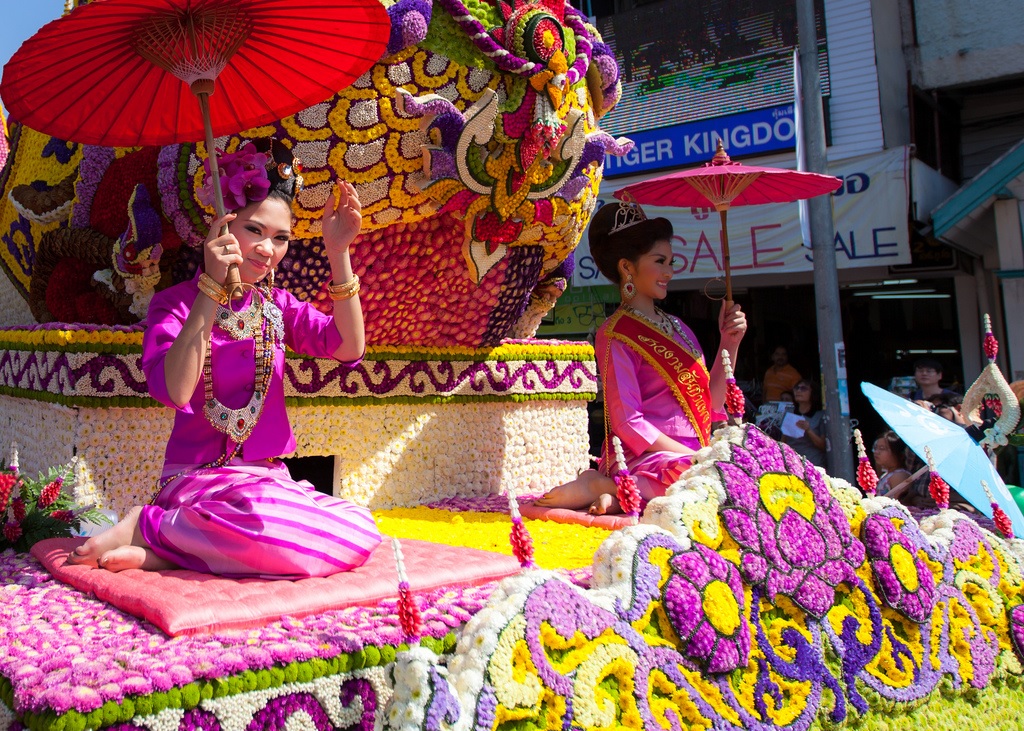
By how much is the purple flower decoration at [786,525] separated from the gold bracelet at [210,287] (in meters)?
1.39

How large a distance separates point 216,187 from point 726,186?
2.28 metres

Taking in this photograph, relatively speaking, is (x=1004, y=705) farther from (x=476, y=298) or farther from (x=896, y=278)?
(x=896, y=278)

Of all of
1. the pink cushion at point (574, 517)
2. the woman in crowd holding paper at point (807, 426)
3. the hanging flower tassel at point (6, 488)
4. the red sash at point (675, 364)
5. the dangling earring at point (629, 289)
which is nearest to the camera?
the hanging flower tassel at point (6, 488)

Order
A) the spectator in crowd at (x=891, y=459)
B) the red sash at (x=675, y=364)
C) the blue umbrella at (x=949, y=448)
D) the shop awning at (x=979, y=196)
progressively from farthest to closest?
the shop awning at (x=979, y=196) → the spectator in crowd at (x=891, y=459) → the red sash at (x=675, y=364) → the blue umbrella at (x=949, y=448)

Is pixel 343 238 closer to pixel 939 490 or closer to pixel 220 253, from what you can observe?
pixel 220 253

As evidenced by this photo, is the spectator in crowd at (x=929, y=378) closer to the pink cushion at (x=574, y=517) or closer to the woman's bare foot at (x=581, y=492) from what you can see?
the woman's bare foot at (x=581, y=492)

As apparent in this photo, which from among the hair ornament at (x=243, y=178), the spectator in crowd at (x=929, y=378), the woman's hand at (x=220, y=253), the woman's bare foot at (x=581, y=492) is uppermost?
the hair ornament at (x=243, y=178)

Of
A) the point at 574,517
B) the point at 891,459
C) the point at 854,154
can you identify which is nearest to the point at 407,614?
the point at 574,517

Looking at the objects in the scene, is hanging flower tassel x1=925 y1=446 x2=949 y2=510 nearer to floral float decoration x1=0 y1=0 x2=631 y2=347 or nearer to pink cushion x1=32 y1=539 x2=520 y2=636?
pink cushion x1=32 y1=539 x2=520 y2=636

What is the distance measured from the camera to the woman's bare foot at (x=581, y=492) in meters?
3.72

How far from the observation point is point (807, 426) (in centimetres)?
695

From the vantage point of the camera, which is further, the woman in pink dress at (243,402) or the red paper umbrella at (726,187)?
the red paper umbrella at (726,187)

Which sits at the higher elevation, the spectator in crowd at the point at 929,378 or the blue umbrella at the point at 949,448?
the spectator in crowd at the point at 929,378

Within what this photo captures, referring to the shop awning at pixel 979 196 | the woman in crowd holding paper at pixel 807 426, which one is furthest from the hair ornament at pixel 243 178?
the shop awning at pixel 979 196
